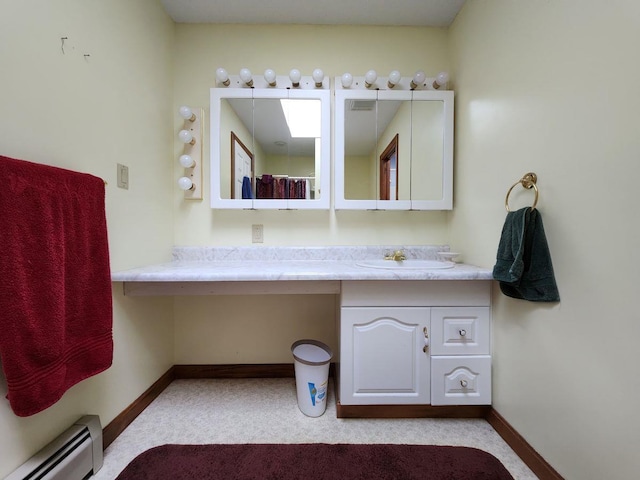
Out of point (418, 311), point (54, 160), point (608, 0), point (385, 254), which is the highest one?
point (608, 0)

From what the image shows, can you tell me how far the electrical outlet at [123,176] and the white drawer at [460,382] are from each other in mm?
1696

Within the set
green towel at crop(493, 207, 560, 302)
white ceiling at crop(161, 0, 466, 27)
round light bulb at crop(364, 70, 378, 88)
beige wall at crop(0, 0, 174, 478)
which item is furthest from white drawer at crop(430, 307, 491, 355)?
white ceiling at crop(161, 0, 466, 27)

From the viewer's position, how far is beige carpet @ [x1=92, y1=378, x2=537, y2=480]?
1034mm

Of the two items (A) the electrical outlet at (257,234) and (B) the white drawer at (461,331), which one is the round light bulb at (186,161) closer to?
(A) the electrical outlet at (257,234)

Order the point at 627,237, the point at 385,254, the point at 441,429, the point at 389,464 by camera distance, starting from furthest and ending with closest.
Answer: the point at 385,254, the point at 441,429, the point at 389,464, the point at 627,237

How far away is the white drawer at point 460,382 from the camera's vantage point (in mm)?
1154

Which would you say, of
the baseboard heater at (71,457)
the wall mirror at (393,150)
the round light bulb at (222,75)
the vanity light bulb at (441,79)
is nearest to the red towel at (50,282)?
the baseboard heater at (71,457)

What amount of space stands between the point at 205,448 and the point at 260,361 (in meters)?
0.56

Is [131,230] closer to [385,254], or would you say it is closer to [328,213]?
[328,213]

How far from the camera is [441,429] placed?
3.72 feet

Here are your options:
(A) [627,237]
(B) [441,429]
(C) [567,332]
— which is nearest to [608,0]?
(A) [627,237]

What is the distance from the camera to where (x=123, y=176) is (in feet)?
3.71

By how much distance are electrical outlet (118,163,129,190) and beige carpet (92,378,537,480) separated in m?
1.15

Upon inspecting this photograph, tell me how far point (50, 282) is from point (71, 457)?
62 centimetres
